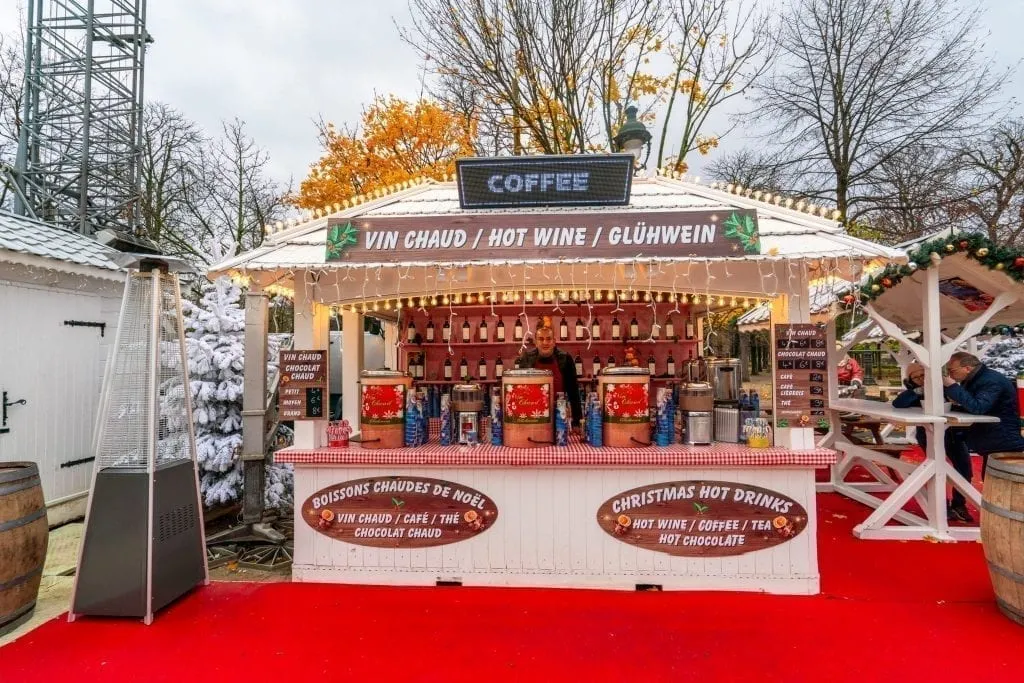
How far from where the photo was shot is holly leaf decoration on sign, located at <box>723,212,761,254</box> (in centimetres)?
374

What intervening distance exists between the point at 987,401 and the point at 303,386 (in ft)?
→ 20.0

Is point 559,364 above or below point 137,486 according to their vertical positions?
above

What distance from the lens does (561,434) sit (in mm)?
4250

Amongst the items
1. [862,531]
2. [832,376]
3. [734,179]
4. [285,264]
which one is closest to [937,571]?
[862,531]

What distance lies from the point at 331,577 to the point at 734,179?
1544 centimetres

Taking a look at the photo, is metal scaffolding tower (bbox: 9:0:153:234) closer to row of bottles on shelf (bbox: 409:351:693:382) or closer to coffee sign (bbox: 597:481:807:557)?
row of bottles on shelf (bbox: 409:351:693:382)

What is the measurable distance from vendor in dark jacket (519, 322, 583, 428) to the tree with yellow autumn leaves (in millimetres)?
9217

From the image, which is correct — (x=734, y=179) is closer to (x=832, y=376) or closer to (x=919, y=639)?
(x=832, y=376)

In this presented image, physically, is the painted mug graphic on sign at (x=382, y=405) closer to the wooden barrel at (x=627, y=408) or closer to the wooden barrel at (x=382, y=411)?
the wooden barrel at (x=382, y=411)

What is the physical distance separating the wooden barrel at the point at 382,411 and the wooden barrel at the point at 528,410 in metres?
0.89


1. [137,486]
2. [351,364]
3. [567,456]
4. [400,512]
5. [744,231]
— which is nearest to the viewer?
[137,486]

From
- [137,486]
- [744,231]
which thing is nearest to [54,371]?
[137,486]

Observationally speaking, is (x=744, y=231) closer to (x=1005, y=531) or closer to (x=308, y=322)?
(x=1005, y=531)

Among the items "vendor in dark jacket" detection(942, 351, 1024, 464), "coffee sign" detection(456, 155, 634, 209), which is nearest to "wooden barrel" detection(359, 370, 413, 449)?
"coffee sign" detection(456, 155, 634, 209)
